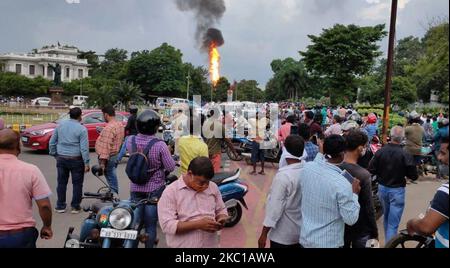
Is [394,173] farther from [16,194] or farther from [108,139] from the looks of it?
[108,139]

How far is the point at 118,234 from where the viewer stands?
339cm

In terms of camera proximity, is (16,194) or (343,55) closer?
(16,194)

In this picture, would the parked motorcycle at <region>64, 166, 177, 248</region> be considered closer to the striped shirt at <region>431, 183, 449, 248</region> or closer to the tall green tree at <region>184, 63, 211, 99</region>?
the striped shirt at <region>431, 183, 449, 248</region>

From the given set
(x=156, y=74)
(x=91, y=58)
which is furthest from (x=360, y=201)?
(x=91, y=58)

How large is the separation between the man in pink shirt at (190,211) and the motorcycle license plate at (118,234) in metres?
0.51

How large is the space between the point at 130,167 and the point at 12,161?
4.08ft

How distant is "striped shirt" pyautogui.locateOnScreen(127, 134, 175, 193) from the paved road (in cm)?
137

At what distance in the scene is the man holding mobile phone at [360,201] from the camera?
3553 mm

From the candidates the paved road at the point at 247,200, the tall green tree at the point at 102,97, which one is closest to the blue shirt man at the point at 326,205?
the paved road at the point at 247,200

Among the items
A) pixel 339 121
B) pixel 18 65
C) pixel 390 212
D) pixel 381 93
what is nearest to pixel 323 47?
pixel 381 93

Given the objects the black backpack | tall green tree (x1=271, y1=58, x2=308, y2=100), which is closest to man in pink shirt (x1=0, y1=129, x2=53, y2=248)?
the black backpack

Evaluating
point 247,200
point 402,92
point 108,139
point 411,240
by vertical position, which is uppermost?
point 402,92

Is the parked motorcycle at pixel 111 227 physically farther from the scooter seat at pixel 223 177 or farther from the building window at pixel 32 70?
the building window at pixel 32 70

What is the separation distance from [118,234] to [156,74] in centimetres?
6676
